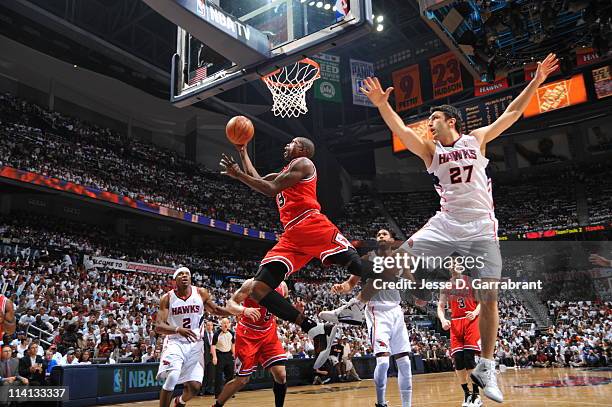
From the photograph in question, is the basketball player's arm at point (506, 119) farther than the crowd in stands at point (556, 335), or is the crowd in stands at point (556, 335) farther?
the crowd in stands at point (556, 335)

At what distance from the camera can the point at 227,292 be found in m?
20.9

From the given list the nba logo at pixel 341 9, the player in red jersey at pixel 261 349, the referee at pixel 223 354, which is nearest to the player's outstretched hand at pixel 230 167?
the player in red jersey at pixel 261 349

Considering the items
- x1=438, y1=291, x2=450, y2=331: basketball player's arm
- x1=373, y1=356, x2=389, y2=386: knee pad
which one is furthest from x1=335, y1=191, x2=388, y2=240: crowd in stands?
x1=373, y1=356, x2=389, y2=386: knee pad

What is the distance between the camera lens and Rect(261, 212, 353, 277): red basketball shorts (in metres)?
4.41

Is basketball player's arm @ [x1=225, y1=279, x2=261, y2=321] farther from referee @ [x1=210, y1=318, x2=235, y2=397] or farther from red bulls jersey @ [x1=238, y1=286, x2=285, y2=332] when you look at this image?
referee @ [x1=210, y1=318, x2=235, y2=397]

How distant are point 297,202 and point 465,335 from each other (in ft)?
11.2

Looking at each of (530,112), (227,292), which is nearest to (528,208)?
(530,112)

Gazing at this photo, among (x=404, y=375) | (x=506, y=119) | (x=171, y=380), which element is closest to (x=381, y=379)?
(x=404, y=375)

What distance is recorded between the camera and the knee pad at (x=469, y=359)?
6473 mm

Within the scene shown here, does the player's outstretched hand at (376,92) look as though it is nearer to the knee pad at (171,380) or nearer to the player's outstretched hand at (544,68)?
the player's outstretched hand at (544,68)

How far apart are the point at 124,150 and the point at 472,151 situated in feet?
72.6

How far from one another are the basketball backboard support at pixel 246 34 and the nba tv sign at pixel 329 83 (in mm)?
16134

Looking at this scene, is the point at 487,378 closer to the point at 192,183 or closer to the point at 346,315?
the point at 346,315

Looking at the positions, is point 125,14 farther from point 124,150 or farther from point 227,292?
point 227,292
